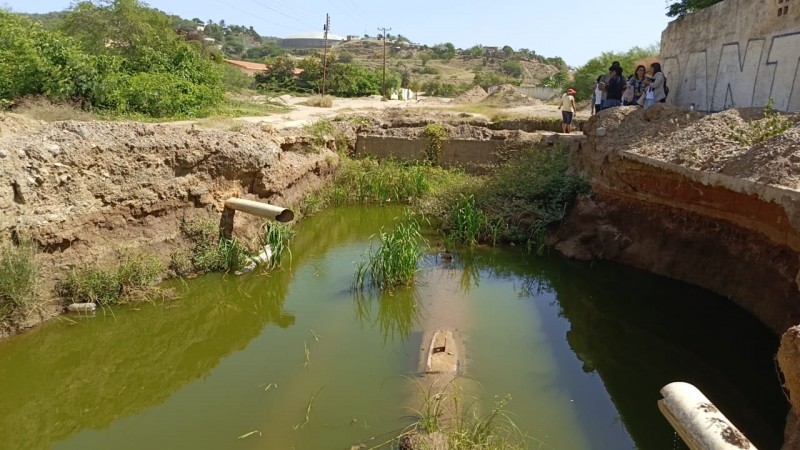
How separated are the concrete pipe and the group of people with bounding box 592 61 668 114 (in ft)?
35.1

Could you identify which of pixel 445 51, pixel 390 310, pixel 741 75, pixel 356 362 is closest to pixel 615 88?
pixel 741 75

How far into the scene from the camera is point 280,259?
1074 centimetres

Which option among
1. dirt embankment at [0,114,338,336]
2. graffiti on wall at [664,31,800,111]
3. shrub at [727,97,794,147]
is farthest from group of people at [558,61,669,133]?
dirt embankment at [0,114,338,336]

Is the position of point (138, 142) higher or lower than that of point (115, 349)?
higher

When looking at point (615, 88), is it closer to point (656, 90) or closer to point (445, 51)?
point (656, 90)

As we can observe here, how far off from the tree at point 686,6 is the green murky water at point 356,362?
11154 millimetres

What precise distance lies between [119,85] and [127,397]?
552 inches

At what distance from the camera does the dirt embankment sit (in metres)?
8.05

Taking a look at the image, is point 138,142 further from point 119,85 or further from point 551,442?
point 119,85

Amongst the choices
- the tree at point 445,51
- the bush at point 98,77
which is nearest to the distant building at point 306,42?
the tree at point 445,51

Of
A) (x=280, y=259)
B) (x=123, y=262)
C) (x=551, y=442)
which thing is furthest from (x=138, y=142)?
(x=551, y=442)

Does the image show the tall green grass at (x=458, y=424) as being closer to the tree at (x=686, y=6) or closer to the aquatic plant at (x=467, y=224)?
the aquatic plant at (x=467, y=224)

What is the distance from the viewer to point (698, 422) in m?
4.02

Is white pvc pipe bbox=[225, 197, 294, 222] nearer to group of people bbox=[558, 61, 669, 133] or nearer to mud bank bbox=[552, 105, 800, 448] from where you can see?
mud bank bbox=[552, 105, 800, 448]
